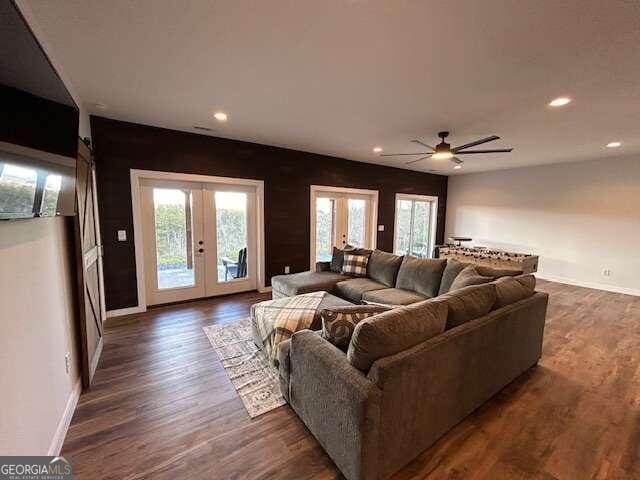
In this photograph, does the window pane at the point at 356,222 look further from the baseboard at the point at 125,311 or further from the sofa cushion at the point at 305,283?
the baseboard at the point at 125,311

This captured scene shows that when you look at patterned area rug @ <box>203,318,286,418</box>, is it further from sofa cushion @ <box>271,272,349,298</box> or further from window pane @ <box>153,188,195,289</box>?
window pane @ <box>153,188,195,289</box>

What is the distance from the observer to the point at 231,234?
4.69 m

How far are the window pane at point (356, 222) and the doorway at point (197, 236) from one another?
2.28 m

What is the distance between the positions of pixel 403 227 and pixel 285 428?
6378mm

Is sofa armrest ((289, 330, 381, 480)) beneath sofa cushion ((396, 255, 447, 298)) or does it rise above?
beneath

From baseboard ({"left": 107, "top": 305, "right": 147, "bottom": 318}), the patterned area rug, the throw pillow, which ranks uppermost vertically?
the throw pillow

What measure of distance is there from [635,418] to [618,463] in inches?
25.3

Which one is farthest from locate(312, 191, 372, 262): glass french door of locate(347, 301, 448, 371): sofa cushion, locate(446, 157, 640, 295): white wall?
locate(347, 301, 448, 371): sofa cushion

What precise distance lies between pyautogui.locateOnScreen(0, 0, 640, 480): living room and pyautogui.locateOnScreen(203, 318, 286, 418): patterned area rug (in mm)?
23

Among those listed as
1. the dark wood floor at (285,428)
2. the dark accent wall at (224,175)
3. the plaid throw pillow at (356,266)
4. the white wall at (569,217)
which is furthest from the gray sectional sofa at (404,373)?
the white wall at (569,217)

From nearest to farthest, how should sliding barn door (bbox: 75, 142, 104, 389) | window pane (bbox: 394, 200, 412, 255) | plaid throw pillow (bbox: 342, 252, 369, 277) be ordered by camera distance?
1. sliding barn door (bbox: 75, 142, 104, 389)
2. plaid throw pillow (bbox: 342, 252, 369, 277)
3. window pane (bbox: 394, 200, 412, 255)

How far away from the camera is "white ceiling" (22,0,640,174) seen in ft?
5.24

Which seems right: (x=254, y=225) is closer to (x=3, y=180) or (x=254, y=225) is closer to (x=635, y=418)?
(x=3, y=180)

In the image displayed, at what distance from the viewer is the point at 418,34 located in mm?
1771
